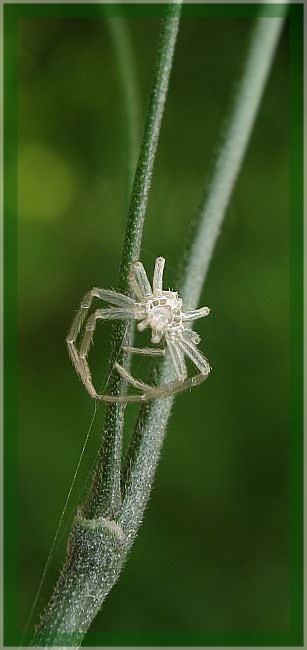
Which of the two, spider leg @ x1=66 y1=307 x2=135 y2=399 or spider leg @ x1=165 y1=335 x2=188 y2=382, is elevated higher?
spider leg @ x1=165 y1=335 x2=188 y2=382

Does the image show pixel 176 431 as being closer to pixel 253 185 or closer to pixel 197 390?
pixel 197 390

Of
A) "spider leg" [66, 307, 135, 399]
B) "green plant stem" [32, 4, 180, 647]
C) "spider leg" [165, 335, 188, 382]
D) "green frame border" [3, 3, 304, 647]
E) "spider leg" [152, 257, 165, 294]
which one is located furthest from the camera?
"green frame border" [3, 3, 304, 647]

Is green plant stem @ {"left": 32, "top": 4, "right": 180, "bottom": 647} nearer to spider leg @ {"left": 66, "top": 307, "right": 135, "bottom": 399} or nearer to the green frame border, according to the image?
spider leg @ {"left": 66, "top": 307, "right": 135, "bottom": 399}

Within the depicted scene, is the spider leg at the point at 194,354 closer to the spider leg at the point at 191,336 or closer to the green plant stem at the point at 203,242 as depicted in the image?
the spider leg at the point at 191,336

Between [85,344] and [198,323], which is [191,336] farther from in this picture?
[198,323]

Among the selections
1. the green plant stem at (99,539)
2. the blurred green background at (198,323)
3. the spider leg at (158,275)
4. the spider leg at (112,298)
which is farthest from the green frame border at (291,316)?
the green plant stem at (99,539)

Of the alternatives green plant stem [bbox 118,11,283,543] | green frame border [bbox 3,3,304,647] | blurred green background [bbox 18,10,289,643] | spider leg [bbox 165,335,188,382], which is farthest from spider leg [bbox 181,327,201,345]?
green frame border [bbox 3,3,304,647]

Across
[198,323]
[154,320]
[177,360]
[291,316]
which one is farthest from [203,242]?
[291,316]
